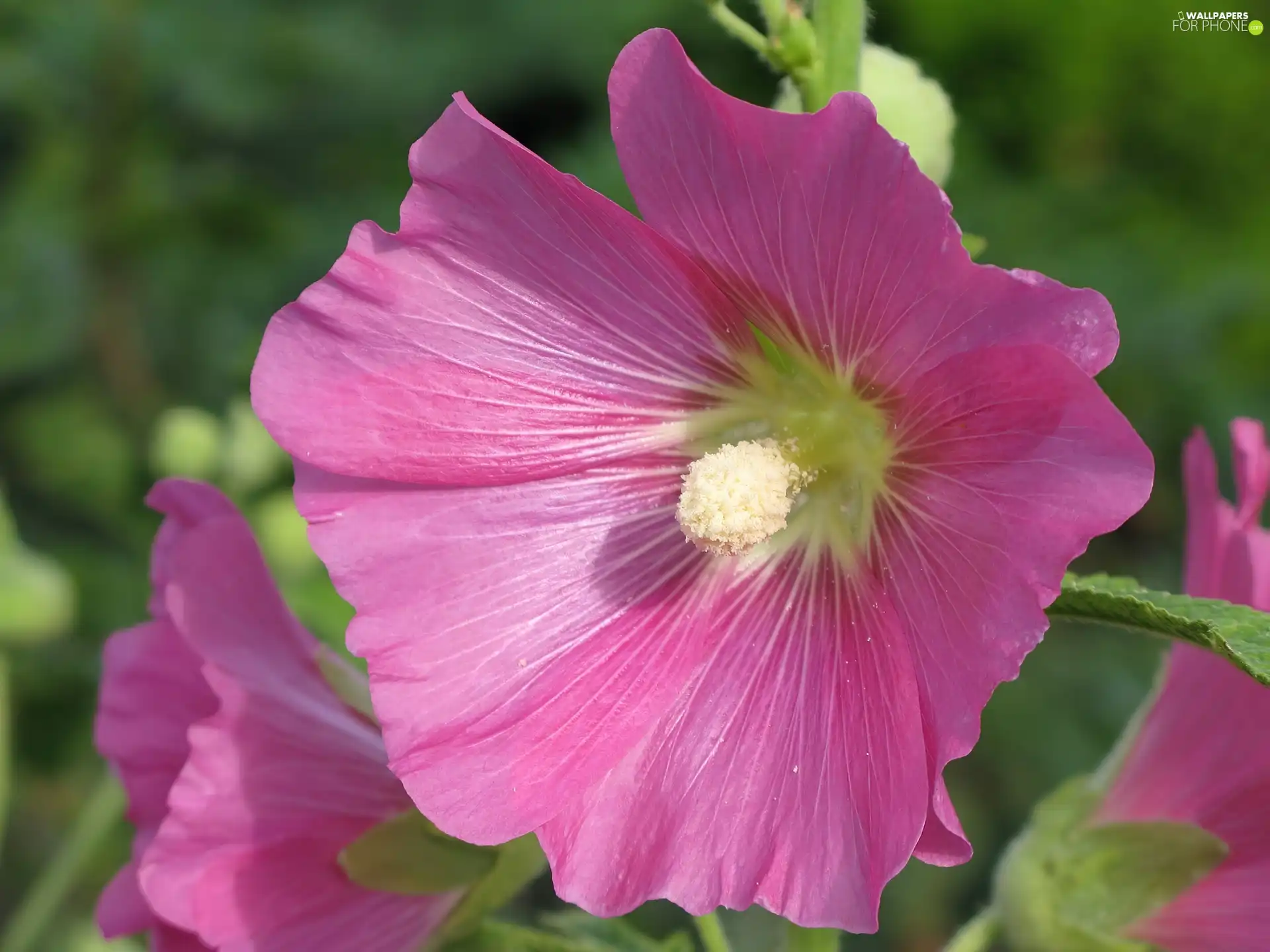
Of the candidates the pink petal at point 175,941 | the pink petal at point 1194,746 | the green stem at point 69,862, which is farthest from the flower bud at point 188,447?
the pink petal at point 1194,746

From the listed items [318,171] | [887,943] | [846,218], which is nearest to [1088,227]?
[887,943]

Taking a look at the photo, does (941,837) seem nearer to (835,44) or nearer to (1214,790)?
(1214,790)

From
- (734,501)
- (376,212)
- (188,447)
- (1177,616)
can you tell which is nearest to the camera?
(1177,616)

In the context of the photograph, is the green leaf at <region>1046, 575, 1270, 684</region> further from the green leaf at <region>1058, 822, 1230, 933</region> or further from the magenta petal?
the green leaf at <region>1058, 822, 1230, 933</region>

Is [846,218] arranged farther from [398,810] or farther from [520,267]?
[398,810]

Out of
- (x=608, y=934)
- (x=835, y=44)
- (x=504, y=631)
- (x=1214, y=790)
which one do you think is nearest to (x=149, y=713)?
(x=504, y=631)

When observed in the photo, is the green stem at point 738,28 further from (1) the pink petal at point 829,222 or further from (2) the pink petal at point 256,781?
(2) the pink petal at point 256,781

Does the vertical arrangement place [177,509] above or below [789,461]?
below
